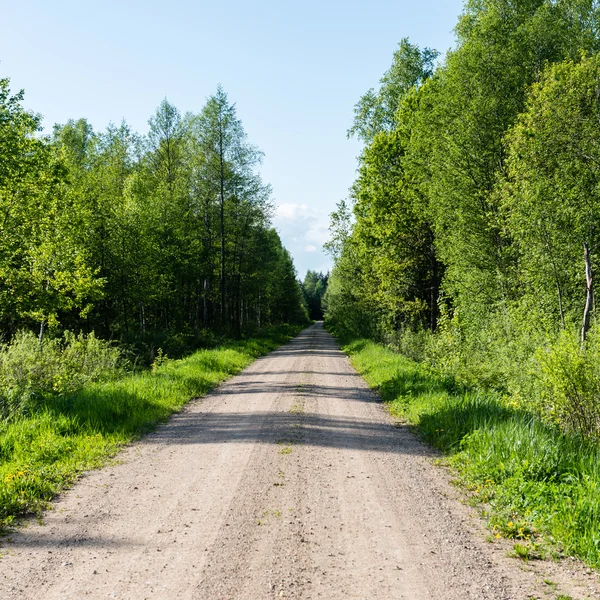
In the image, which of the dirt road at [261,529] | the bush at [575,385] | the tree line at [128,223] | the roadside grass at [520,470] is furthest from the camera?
the tree line at [128,223]

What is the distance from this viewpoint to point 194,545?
463 centimetres

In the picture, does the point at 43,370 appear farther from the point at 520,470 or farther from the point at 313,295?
the point at 313,295

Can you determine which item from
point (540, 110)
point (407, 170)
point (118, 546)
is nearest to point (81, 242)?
point (407, 170)

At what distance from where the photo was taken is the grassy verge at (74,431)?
234 inches

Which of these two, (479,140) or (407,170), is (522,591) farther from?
(407,170)

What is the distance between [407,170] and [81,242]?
16788 millimetres

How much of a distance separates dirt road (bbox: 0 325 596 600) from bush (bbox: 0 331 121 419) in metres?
3.12

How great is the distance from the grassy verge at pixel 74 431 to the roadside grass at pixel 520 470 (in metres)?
5.22

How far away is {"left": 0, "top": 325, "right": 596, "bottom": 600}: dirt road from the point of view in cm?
397

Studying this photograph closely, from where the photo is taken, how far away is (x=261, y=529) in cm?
501

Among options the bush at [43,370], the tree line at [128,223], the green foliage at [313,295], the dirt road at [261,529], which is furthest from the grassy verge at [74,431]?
the green foliage at [313,295]

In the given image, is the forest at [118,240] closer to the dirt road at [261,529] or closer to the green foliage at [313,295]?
the dirt road at [261,529]

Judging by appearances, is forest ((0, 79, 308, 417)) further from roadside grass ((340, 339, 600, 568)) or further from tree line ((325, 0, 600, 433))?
tree line ((325, 0, 600, 433))

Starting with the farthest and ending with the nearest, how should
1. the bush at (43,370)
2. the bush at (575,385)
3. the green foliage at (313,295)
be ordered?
the green foliage at (313,295)
the bush at (43,370)
the bush at (575,385)
